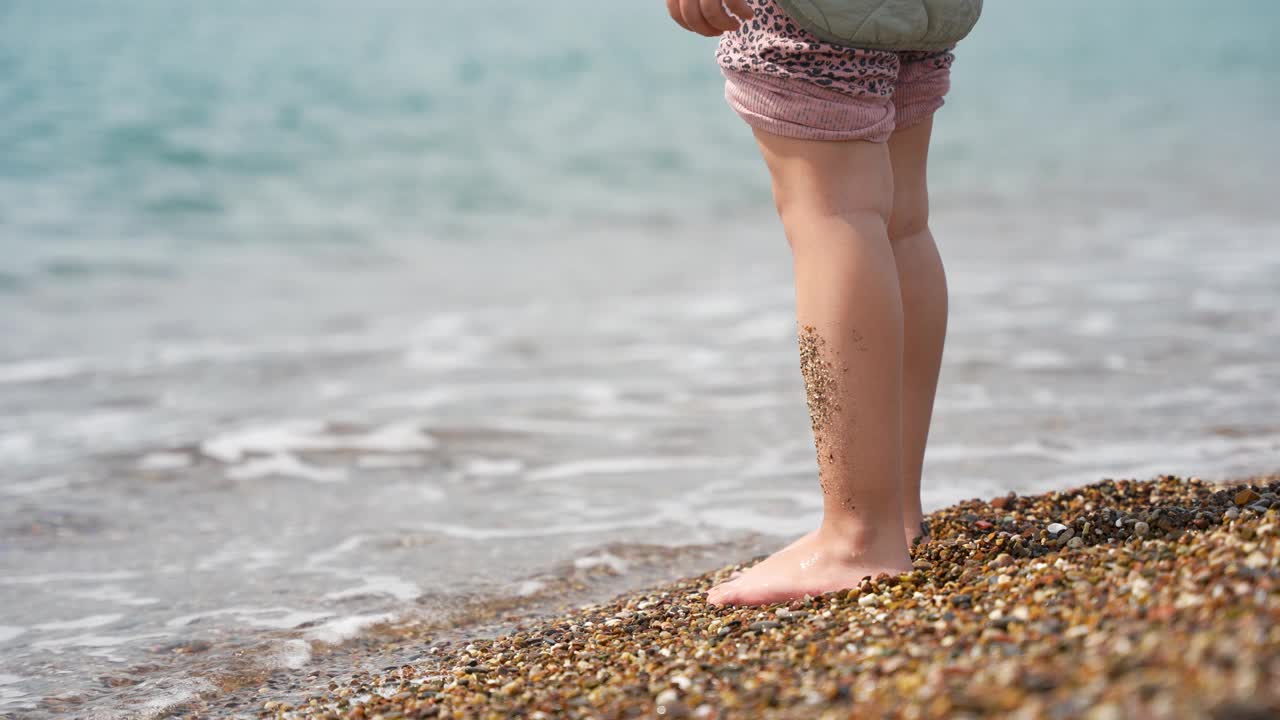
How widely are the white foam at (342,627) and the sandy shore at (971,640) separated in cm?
29

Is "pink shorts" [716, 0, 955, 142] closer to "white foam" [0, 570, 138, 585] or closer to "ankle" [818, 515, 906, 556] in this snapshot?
"ankle" [818, 515, 906, 556]

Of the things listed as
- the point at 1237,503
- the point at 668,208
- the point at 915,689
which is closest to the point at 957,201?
the point at 668,208

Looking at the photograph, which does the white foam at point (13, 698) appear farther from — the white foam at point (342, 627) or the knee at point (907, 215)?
the knee at point (907, 215)

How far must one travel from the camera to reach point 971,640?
1538 millimetres

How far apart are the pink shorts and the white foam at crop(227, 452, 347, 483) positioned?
8.61 feet

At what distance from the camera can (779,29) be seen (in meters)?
1.98

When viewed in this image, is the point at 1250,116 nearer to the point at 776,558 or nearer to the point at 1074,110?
the point at 1074,110

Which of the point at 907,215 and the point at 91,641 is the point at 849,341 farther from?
the point at 91,641

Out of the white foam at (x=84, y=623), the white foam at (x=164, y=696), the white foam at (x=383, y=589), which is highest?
the white foam at (x=84, y=623)

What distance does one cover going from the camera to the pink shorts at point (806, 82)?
1973mm

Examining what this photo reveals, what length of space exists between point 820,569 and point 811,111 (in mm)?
834

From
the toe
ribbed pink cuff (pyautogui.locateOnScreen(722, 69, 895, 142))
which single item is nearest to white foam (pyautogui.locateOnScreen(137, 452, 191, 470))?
the toe

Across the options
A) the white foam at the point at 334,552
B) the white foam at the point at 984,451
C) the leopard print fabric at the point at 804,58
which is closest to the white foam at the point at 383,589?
the white foam at the point at 334,552

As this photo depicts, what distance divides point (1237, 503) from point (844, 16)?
4.09 feet
